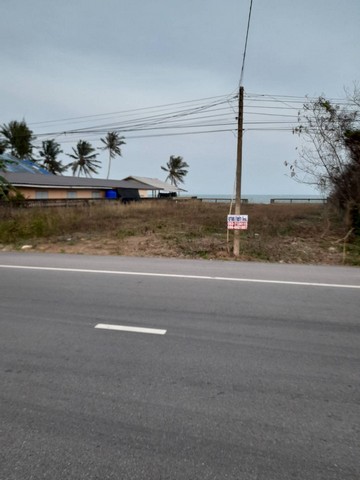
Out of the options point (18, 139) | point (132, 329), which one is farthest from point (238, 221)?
point (18, 139)

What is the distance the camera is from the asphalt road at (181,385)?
190 cm

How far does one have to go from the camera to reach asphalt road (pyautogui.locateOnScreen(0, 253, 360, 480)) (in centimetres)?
190

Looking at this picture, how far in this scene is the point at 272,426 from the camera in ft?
7.20

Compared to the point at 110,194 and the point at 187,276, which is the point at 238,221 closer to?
the point at 187,276

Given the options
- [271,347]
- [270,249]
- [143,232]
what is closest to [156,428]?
[271,347]

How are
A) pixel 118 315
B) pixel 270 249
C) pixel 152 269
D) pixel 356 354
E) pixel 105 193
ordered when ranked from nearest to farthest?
pixel 356 354
pixel 118 315
pixel 152 269
pixel 270 249
pixel 105 193

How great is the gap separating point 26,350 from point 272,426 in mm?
2604

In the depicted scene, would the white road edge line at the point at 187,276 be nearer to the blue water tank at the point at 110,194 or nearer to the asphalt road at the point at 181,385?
the asphalt road at the point at 181,385

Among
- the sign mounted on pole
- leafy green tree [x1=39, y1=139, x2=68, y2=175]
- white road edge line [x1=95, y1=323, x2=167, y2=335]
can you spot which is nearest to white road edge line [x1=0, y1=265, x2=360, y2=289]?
white road edge line [x1=95, y1=323, x2=167, y2=335]

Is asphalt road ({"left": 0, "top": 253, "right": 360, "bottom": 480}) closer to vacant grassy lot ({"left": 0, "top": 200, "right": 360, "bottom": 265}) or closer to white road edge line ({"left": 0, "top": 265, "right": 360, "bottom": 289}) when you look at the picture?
white road edge line ({"left": 0, "top": 265, "right": 360, "bottom": 289})

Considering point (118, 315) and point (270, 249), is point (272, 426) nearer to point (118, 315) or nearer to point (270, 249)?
point (118, 315)

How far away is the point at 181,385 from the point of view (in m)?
2.70

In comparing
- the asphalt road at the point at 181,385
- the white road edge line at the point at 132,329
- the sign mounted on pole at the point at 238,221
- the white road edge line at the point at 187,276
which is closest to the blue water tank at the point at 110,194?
the sign mounted on pole at the point at 238,221

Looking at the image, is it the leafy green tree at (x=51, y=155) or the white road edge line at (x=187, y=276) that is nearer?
the white road edge line at (x=187, y=276)
